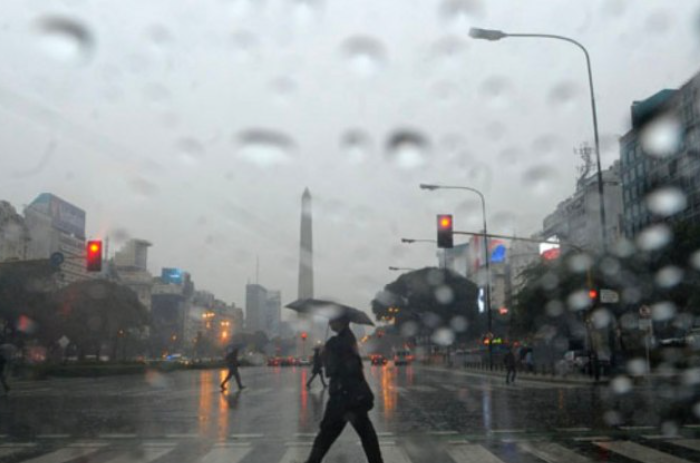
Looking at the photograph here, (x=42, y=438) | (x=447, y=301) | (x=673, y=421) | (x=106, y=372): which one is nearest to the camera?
(x=42, y=438)

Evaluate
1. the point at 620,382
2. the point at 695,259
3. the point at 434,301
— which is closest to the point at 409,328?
the point at 434,301

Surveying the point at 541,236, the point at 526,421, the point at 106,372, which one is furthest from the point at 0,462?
the point at 541,236

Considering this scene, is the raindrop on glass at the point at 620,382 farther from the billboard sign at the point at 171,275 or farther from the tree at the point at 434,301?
the billboard sign at the point at 171,275

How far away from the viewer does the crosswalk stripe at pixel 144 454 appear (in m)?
9.74

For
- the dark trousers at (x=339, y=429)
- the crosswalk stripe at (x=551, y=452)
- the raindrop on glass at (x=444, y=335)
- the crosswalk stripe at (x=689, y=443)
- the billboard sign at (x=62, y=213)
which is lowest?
the crosswalk stripe at (x=551, y=452)

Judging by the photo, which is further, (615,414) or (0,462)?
(615,414)

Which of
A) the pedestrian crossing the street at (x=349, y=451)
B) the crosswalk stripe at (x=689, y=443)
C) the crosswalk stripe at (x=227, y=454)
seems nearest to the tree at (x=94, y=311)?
the pedestrian crossing the street at (x=349, y=451)

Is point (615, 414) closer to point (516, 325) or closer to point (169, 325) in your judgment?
Result: point (516, 325)

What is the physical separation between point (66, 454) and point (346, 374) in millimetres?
4734

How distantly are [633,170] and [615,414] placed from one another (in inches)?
3082

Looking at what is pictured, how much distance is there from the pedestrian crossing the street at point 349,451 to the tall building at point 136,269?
127 m

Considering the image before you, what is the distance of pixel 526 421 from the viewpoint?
14383 millimetres

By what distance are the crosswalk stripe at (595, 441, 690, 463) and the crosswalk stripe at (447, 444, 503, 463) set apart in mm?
1692

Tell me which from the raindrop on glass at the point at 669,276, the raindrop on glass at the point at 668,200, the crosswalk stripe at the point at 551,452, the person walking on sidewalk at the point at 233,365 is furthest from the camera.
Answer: the raindrop on glass at the point at 668,200
